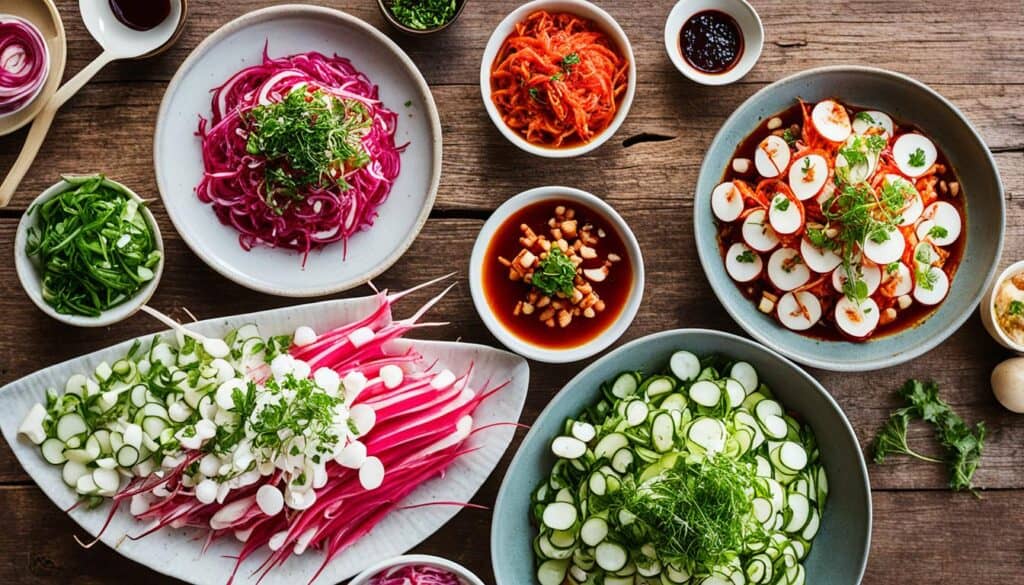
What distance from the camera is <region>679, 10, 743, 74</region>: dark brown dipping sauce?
3.10 m

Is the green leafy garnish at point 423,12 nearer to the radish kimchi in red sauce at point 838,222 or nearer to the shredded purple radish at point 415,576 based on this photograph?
the radish kimchi in red sauce at point 838,222

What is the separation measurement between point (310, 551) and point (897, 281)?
2372mm

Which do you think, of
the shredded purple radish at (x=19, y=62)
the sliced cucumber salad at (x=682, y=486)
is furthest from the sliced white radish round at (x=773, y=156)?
the shredded purple radish at (x=19, y=62)

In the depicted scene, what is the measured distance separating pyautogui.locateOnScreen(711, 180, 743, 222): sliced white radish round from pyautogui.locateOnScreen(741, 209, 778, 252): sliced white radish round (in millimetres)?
53

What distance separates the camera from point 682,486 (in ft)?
8.61

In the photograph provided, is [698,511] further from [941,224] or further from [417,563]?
[941,224]

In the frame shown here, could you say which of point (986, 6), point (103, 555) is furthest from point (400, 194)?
point (986, 6)

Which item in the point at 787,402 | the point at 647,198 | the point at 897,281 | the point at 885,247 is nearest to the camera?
the point at 885,247

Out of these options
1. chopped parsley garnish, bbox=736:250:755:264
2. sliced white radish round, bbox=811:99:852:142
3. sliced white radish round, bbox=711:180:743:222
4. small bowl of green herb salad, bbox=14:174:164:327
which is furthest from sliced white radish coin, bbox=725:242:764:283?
small bowl of green herb salad, bbox=14:174:164:327

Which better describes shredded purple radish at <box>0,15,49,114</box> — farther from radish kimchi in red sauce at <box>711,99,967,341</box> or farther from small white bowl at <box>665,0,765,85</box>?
radish kimchi in red sauce at <box>711,99,967,341</box>

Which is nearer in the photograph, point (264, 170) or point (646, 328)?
point (264, 170)

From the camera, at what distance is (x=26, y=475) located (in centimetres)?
313

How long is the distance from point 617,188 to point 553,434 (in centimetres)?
99

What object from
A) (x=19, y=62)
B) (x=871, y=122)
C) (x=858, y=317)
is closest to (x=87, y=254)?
(x=19, y=62)
